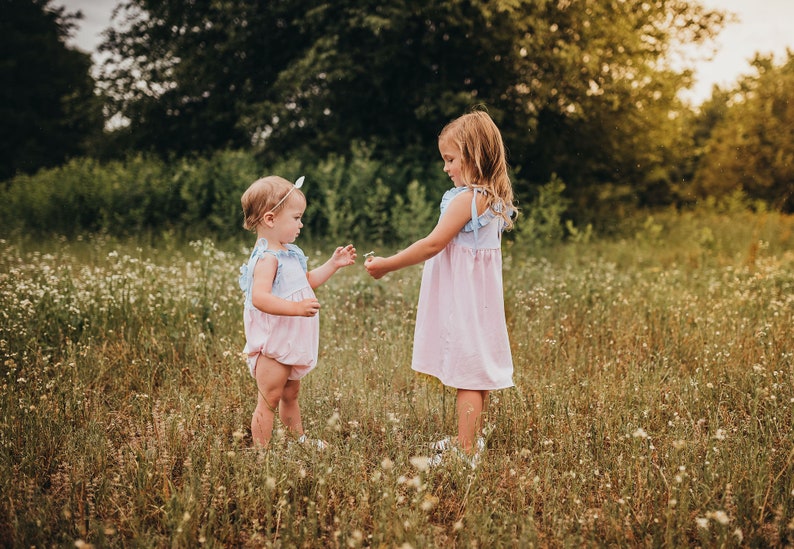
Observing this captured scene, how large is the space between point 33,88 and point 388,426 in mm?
33429

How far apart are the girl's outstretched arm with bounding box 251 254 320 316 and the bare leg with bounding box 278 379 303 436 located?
590 millimetres

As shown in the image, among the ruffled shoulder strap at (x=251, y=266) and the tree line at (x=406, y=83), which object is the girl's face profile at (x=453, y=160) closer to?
the ruffled shoulder strap at (x=251, y=266)

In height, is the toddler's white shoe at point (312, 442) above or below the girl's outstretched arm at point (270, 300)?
below

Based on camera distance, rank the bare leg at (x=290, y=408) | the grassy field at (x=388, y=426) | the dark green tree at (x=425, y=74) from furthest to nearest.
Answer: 1. the dark green tree at (x=425, y=74)
2. the bare leg at (x=290, y=408)
3. the grassy field at (x=388, y=426)

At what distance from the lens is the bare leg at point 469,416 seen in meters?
3.42

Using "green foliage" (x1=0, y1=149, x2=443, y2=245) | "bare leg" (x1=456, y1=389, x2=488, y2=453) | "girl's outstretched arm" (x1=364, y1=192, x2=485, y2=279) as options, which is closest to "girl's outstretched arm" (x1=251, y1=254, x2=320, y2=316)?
"girl's outstretched arm" (x1=364, y1=192, x2=485, y2=279)

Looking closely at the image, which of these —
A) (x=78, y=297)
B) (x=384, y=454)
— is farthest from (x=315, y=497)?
(x=78, y=297)

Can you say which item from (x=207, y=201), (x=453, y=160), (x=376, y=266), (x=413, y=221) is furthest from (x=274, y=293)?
(x=207, y=201)

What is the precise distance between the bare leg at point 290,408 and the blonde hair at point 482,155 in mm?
1512

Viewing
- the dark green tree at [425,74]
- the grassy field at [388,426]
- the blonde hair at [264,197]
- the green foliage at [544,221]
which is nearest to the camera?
the grassy field at [388,426]

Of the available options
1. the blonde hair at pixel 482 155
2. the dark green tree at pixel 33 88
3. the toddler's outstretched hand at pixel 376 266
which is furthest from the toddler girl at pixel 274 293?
the dark green tree at pixel 33 88

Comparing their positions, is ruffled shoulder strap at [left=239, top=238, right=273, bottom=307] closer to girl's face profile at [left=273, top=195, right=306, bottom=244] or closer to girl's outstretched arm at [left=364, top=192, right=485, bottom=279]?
girl's face profile at [left=273, top=195, right=306, bottom=244]

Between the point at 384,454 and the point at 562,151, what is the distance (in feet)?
42.4

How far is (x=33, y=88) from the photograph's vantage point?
30188 millimetres
